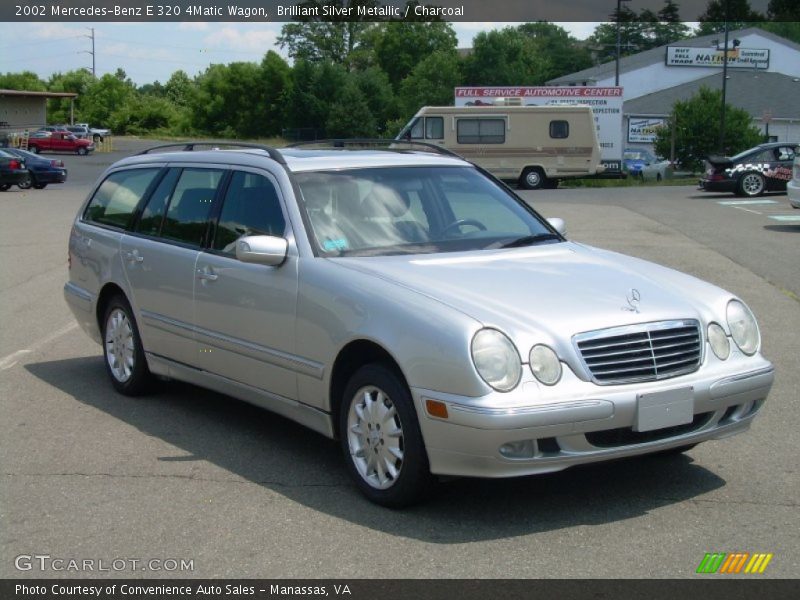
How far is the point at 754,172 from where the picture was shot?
29.2 meters

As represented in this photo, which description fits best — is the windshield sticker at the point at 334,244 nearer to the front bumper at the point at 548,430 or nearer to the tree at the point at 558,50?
the front bumper at the point at 548,430

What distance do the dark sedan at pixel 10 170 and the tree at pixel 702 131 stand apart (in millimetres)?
26493

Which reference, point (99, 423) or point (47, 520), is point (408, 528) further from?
point (99, 423)

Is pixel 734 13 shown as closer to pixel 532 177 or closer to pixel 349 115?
pixel 349 115

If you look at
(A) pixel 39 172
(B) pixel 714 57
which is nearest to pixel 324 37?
(B) pixel 714 57

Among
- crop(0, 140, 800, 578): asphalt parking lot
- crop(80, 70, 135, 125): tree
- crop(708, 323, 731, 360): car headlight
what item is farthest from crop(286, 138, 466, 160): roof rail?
crop(80, 70, 135, 125): tree

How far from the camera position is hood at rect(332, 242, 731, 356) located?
16.1 feet

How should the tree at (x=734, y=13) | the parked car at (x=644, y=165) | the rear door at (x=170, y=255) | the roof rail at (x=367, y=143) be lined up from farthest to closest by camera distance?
the tree at (x=734, y=13) → the parked car at (x=644, y=165) → the roof rail at (x=367, y=143) → the rear door at (x=170, y=255)

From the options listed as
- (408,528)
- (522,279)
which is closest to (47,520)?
(408,528)

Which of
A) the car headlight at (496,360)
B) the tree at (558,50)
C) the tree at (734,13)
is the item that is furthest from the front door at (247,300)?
the tree at (558,50)

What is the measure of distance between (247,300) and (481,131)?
31746 millimetres

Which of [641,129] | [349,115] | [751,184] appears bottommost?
[751,184]

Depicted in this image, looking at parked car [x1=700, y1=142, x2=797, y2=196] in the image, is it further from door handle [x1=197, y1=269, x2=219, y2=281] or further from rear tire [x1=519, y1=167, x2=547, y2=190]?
door handle [x1=197, y1=269, x2=219, y2=281]

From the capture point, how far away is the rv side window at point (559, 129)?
37344mm
